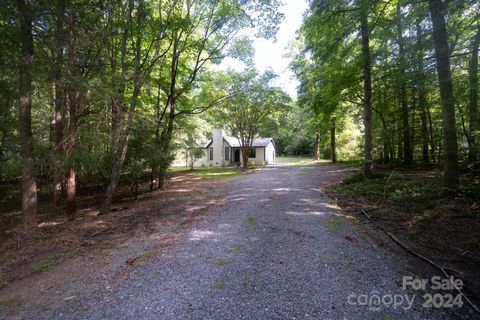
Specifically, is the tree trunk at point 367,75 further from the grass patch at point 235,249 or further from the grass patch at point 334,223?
the grass patch at point 235,249

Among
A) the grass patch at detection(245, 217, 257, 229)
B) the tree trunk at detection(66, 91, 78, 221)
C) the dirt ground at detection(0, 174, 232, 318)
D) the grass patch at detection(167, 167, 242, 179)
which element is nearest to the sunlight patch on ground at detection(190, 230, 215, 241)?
the dirt ground at detection(0, 174, 232, 318)

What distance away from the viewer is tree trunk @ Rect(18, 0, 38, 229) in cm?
552

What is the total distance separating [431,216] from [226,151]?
23796 millimetres

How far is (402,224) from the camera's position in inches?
194

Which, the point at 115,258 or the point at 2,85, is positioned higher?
the point at 2,85

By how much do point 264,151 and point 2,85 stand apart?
2359cm

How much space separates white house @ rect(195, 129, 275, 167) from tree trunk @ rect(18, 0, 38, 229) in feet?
67.3

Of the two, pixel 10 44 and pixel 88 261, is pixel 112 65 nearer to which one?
pixel 10 44

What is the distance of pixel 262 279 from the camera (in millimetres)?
3156

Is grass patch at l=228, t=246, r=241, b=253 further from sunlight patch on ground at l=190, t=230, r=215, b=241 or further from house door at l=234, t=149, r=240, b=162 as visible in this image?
house door at l=234, t=149, r=240, b=162

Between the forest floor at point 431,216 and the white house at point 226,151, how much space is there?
63.9ft

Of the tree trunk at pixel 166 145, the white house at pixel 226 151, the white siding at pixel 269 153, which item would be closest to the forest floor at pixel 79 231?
the tree trunk at pixel 166 145

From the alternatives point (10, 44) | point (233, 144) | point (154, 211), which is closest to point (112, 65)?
point (10, 44)

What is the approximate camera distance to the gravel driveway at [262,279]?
258cm
